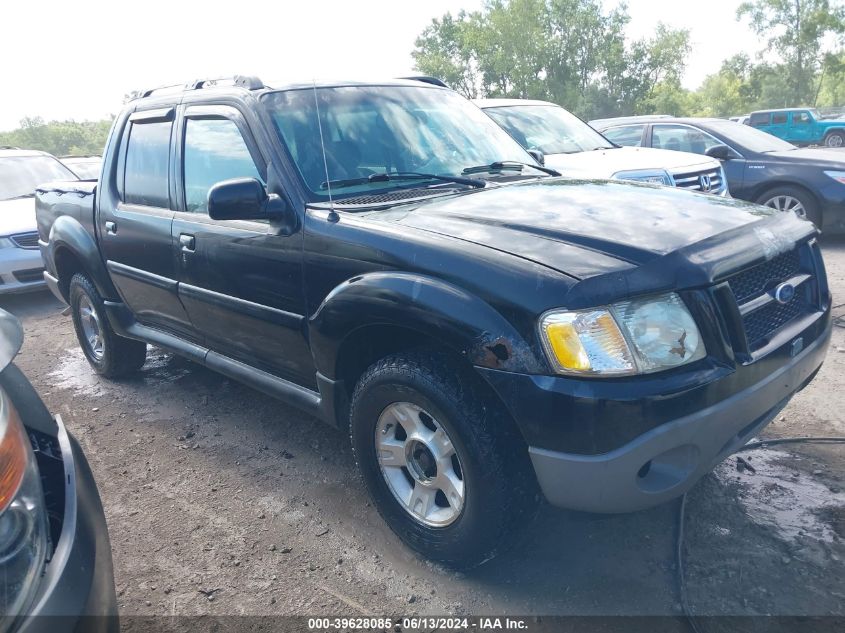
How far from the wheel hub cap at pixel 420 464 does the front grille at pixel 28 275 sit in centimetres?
675

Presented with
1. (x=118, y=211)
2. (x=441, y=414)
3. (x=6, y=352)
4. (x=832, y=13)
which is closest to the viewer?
(x=6, y=352)

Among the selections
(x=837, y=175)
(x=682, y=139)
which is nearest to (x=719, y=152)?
(x=682, y=139)

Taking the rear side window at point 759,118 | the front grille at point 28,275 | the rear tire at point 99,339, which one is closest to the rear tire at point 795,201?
the rear tire at point 99,339

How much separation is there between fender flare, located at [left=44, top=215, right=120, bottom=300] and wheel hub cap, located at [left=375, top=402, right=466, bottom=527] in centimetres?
277

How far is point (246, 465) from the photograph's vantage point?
3.70 m

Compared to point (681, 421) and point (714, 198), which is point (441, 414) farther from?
point (714, 198)

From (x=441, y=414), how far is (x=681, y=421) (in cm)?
80

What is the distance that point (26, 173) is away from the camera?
9.37 m

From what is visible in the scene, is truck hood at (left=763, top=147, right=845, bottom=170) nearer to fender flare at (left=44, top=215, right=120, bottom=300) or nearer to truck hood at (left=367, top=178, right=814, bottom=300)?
truck hood at (left=367, top=178, right=814, bottom=300)

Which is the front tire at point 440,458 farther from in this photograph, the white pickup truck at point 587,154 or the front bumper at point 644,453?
the white pickup truck at point 587,154

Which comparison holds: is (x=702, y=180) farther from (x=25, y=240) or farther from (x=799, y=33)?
(x=799, y=33)

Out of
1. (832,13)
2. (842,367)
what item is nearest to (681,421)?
(842,367)

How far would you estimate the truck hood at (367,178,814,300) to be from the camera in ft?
7.33

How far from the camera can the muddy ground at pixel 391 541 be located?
8.21 ft
